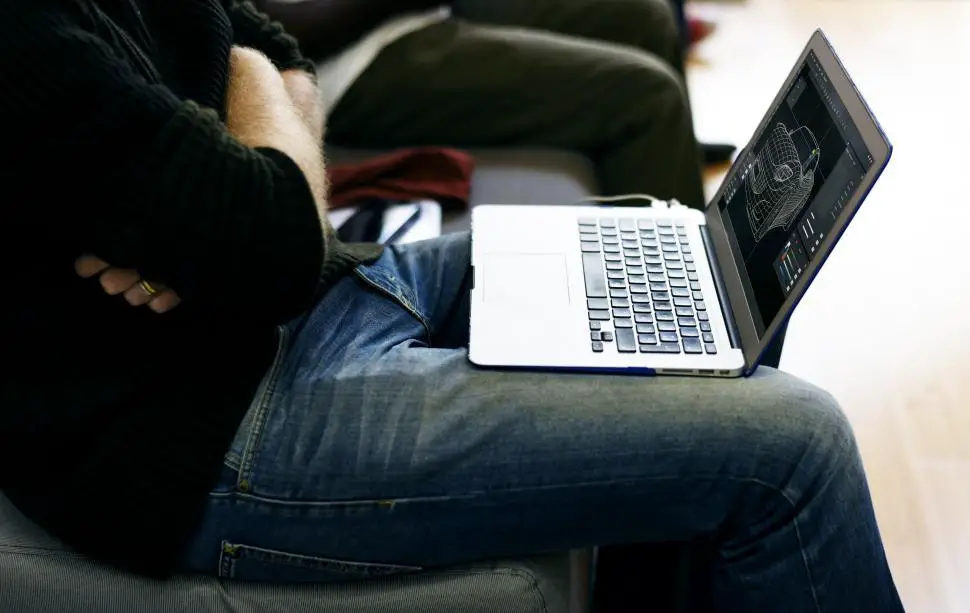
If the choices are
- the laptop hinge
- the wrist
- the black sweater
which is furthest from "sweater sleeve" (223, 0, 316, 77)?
the laptop hinge

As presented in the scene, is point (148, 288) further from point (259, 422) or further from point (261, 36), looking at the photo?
point (261, 36)

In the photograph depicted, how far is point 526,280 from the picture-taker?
0.99 m

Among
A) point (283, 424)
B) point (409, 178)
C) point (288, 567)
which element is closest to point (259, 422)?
point (283, 424)

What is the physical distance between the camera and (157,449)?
0.79 meters

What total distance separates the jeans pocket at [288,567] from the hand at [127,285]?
0.23 metres

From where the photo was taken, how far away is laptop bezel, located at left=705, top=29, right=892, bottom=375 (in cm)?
78

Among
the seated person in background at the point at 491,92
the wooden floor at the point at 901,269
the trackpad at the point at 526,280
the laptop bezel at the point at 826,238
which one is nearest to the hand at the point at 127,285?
the trackpad at the point at 526,280

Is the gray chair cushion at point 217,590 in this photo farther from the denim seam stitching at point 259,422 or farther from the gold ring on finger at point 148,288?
the gold ring on finger at point 148,288

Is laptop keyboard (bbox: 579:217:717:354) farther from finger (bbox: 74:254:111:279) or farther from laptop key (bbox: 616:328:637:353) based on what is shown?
finger (bbox: 74:254:111:279)

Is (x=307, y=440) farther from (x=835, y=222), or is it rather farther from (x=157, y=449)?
(x=835, y=222)

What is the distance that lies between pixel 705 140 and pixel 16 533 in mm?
1878

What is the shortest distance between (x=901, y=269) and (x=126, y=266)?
1.64 meters

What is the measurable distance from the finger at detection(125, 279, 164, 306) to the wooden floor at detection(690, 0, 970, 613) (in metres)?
1.10

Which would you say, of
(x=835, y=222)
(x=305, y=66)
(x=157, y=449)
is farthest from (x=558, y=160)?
(x=157, y=449)
